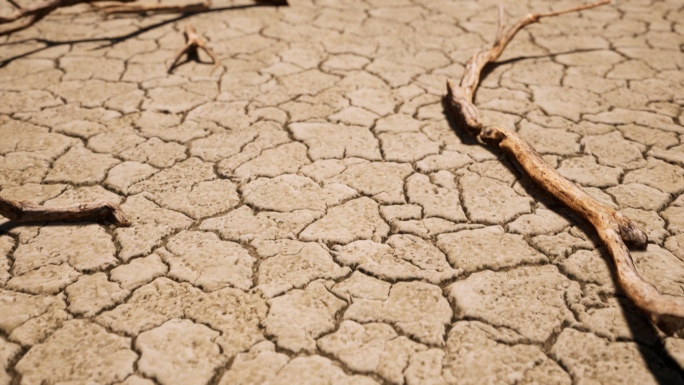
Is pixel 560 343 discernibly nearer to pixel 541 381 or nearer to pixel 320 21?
pixel 541 381

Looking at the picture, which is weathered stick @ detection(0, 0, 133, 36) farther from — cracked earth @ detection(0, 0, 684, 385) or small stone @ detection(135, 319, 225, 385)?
small stone @ detection(135, 319, 225, 385)

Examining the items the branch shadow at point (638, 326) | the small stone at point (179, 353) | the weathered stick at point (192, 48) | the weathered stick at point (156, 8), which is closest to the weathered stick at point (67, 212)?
the small stone at point (179, 353)

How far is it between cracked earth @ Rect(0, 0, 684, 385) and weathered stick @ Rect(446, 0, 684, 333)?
7 centimetres

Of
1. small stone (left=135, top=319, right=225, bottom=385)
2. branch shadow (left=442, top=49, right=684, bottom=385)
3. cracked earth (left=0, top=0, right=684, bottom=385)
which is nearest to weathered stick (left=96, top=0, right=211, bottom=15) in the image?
cracked earth (left=0, top=0, right=684, bottom=385)

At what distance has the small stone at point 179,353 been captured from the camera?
133 cm

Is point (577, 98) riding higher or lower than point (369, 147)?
higher

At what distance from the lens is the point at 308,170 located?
7.05 ft

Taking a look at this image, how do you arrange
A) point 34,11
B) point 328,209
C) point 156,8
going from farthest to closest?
point 156,8
point 34,11
point 328,209

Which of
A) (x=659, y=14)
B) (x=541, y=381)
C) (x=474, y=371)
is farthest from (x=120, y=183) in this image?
(x=659, y=14)

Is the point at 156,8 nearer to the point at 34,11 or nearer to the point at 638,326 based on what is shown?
the point at 34,11

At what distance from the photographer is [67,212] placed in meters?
1.81

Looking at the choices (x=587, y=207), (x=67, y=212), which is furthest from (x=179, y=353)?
(x=587, y=207)

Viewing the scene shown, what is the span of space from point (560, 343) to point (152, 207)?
1.40m

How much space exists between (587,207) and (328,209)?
2.88 ft
